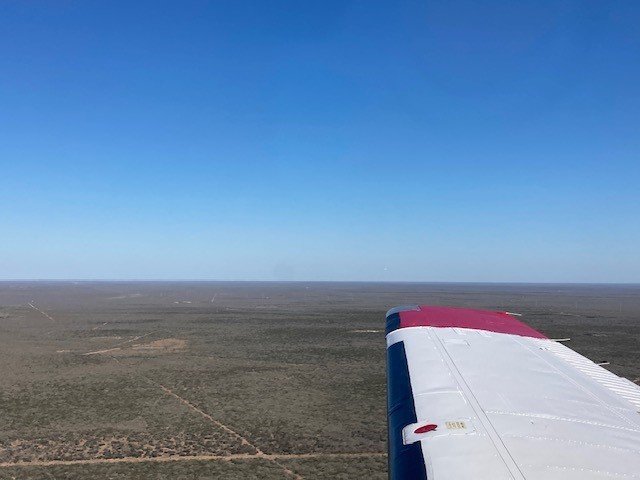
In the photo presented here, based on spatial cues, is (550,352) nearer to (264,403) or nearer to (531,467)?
(531,467)

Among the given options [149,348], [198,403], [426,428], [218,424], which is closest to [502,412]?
[426,428]

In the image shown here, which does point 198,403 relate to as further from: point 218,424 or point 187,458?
point 187,458

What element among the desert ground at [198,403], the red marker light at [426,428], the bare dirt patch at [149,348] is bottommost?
the bare dirt patch at [149,348]

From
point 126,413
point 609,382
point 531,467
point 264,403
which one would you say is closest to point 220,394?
point 264,403

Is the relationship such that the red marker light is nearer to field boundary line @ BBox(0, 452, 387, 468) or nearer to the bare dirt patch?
field boundary line @ BBox(0, 452, 387, 468)

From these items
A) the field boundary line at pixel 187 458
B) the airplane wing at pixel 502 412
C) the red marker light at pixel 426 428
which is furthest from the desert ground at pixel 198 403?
the red marker light at pixel 426 428

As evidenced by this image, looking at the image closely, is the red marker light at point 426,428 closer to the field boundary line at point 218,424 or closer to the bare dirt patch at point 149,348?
the field boundary line at point 218,424

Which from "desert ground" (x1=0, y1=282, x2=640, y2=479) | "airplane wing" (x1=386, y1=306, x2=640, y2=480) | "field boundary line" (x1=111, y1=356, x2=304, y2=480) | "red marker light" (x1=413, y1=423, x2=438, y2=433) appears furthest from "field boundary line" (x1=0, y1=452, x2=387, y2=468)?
"red marker light" (x1=413, y1=423, x2=438, y2=433)

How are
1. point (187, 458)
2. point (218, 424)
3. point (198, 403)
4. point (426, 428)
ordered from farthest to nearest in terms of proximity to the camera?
1. point (198, 403)
2. point (218, 424)
3. point (187, 458)
4. point (426, 428)
